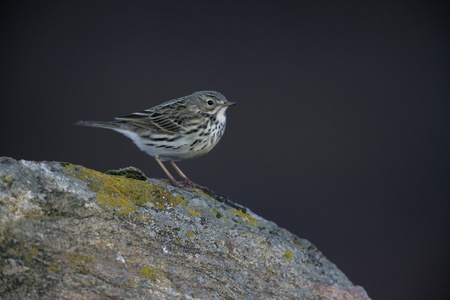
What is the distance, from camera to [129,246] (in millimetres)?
3145

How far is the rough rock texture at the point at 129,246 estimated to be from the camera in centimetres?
284

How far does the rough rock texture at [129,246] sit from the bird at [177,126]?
1.12 meters

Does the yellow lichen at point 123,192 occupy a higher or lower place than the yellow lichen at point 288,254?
higher

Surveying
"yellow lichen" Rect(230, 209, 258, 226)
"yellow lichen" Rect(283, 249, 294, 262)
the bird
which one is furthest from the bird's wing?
"yellow lichen" Rect(283, 249, 294, 262)

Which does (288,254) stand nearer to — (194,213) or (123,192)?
(194,213)

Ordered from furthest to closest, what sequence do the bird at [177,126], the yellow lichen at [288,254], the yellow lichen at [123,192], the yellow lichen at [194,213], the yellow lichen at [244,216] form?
the bird at [177,126] → the yellow lichen at [244,216] → the yellow lichen at [288,254] → the yellow lichen at [194,213] → the yellow lichen at [123,192]

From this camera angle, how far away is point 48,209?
2977 millimetres

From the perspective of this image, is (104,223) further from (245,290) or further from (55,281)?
(245,290)

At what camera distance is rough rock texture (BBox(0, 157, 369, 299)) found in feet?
9.31

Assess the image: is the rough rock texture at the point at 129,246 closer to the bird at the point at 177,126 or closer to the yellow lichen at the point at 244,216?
the yellow lichen at the point at 244,216

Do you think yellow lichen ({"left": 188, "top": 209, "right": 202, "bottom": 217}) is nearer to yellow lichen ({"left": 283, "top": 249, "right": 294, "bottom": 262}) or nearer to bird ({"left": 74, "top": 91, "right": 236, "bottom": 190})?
yellow lichen ({"left": 283, "top": 249, "right": 294, "bottom": 262})

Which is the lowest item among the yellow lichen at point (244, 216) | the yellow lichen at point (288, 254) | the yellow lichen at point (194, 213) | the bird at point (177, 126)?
the yellow lichen at point (288, 254)

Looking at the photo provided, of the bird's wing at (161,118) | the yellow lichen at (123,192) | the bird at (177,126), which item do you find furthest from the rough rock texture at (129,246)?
the bird's wing at (161,118)

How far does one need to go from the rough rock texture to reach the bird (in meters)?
1.12
